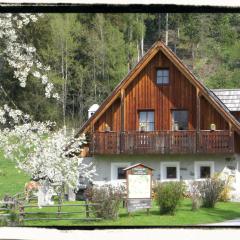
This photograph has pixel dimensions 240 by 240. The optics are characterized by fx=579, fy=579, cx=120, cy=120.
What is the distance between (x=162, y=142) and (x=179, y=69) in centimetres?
329

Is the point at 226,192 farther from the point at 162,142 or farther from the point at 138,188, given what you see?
the point at 138,188

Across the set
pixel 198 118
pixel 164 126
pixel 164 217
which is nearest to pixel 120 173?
pixel 164 126

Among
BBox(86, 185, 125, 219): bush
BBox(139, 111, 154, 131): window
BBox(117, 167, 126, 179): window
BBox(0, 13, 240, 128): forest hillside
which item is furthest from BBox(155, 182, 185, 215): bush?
BBox(139, 111, 154, 131): window

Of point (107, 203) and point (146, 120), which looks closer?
point (107, 203)

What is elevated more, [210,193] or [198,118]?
[198,118]

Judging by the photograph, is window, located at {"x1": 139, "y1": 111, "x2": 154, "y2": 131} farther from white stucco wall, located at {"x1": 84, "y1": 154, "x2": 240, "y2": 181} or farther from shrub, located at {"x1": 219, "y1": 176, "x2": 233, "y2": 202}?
shrub, located at {"x1": 219, "y1": 176, "x2": 233, "y2": 202}

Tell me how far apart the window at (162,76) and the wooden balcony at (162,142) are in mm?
2601

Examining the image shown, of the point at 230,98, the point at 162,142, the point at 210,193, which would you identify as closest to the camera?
the point at 210,193

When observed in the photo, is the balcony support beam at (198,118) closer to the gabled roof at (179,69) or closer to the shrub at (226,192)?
the gabled roof at (179,69)

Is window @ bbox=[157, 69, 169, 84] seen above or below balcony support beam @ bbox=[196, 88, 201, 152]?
above

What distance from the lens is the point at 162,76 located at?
26.5 m

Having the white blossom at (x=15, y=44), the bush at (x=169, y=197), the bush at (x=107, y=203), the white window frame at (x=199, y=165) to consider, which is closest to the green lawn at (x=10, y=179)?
the white window frame at (x=199, y=165)

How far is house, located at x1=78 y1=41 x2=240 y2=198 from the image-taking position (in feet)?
82.6

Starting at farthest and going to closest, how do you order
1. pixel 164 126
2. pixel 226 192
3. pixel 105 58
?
pixel 105 58, pixel 164 126, pixel 226 192
